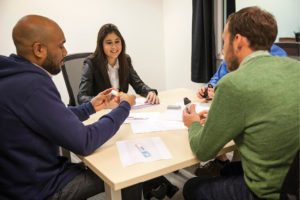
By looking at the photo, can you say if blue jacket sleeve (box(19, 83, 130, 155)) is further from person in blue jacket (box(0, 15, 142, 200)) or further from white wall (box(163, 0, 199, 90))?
white wall (box(163, 0, 199, 90))

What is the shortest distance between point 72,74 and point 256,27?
1.65 metres

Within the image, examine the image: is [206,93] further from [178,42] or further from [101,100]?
[178,42]

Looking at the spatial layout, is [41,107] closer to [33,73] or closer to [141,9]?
[33,73]

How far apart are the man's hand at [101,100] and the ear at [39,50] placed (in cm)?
56

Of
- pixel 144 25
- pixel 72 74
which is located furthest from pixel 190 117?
pixel 144 25

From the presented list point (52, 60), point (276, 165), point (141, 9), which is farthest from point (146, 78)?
point (276, 165)

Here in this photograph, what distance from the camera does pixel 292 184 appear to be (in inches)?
37.2

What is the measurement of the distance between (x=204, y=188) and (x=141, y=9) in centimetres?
296

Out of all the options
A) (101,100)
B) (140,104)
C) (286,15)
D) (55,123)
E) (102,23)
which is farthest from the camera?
(102,23)

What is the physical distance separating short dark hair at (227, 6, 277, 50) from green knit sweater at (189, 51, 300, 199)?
93mm

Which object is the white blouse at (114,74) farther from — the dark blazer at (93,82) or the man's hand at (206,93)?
the man's hand at (206,93)

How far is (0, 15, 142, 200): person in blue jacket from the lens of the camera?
1.09m

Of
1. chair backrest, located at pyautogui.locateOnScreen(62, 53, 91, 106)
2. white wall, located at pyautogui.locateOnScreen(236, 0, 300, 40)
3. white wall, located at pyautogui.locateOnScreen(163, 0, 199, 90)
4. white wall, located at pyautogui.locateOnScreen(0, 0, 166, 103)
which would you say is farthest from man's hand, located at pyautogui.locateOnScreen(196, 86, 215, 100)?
white wall, located at pyautogui.locateOnScreen(0, 0, 166, 103)

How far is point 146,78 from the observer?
4.07m
